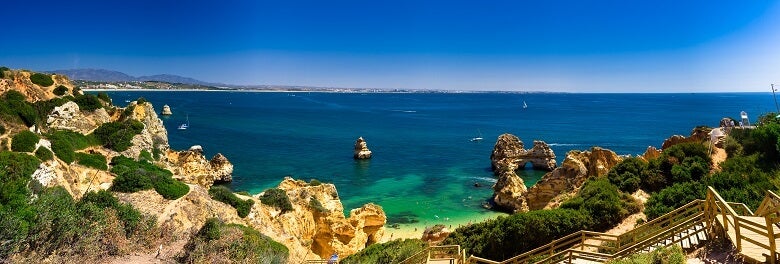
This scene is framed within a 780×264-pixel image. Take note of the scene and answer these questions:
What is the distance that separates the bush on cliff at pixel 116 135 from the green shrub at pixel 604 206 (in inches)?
1189

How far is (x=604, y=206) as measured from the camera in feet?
69.4

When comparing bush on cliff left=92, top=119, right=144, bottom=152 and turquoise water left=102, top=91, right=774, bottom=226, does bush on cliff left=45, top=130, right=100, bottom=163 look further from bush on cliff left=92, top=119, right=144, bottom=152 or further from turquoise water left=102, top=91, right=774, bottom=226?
turquoise water left=102, top=91, right=774, bottom=226

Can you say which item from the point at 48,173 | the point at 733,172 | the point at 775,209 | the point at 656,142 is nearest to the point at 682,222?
the point at 775,209

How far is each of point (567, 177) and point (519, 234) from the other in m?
17.6

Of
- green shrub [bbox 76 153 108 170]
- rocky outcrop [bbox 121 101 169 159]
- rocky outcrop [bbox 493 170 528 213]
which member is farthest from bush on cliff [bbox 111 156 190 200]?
rocky outcrop [bbox 493 170 528 213]

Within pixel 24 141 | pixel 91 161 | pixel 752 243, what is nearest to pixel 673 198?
pixel 752 243

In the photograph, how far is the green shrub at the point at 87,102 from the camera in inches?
1423

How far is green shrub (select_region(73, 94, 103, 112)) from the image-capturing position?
3614 centimetres

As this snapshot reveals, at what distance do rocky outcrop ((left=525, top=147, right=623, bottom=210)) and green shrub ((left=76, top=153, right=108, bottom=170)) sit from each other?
2971cm

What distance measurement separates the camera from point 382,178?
5206 cm

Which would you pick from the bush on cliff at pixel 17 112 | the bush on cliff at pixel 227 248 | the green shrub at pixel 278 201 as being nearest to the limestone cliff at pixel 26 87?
the bush on cliff at pixel 17 112

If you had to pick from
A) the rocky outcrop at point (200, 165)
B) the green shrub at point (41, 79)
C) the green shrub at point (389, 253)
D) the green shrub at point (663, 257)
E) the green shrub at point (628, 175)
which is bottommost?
the rocky outcrop at point (200, 165)

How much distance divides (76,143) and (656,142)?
3185 inches

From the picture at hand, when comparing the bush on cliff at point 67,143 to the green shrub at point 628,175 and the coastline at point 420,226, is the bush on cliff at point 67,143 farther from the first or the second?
the green shrub at point 628,175
